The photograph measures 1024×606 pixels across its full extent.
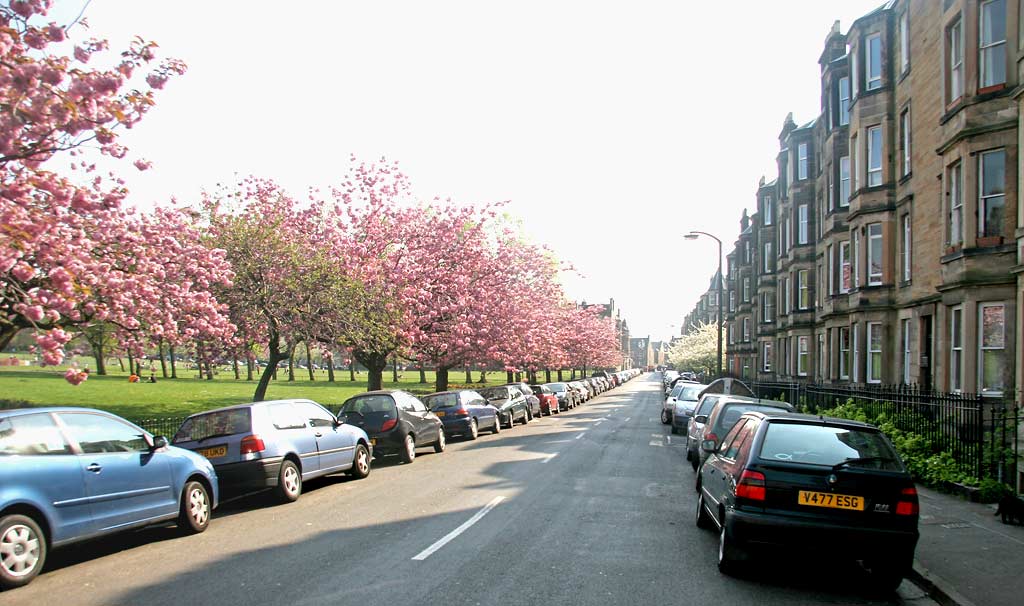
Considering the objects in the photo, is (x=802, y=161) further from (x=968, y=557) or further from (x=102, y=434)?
(x=102, y=434)

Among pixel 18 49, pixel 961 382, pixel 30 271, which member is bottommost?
pixel 961 382

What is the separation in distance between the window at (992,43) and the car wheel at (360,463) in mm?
14443

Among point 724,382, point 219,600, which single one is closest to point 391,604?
point 219,600

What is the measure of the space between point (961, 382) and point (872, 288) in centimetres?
741

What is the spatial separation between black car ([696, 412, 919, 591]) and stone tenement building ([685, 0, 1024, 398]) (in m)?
8.25

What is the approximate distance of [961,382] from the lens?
1686 cm

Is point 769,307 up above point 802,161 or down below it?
below

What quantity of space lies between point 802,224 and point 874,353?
530 inches

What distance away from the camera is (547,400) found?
3691 centimetres

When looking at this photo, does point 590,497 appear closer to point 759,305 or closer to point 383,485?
point 383,485

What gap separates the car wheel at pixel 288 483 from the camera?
11438 mm

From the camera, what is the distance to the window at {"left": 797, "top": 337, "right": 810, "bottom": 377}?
3503 centimetres

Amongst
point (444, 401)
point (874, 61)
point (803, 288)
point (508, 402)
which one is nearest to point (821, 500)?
point (444, 401)

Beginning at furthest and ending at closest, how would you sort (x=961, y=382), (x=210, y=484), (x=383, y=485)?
(x=961, y=382) → (x=383, y=485) → (x=210, y=484)
